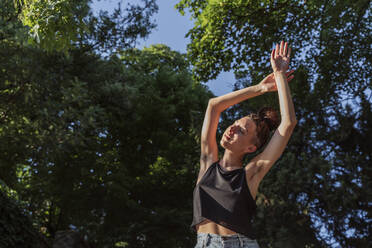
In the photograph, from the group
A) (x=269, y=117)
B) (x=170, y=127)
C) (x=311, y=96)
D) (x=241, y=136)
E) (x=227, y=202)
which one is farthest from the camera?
(x=170, y=127)

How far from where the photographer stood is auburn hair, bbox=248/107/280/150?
3.10 meters

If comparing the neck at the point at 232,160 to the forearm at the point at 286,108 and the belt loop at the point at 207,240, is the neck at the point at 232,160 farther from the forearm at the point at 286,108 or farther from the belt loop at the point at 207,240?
the belt loop at the point at 207,240

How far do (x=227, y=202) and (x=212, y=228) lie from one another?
0.71ft

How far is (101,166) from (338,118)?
395 inches

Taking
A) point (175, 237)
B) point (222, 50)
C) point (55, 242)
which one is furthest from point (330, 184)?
point (55, 242)

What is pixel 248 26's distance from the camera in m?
11.2

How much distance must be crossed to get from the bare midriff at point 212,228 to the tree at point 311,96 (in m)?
8.89

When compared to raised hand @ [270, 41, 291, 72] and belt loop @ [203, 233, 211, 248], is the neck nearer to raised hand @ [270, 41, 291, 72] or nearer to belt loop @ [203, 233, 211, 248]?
belt loop @ [203, 233, 211, 248]

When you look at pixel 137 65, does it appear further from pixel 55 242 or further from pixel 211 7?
pixel 55 242

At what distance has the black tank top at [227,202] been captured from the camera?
8.98 feet

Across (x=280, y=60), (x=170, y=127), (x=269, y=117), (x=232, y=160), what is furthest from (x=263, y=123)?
(x=170, y=127)

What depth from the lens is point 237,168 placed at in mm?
3041

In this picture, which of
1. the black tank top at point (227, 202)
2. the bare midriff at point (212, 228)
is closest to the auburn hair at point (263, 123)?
the black tank top at point (227, 202)

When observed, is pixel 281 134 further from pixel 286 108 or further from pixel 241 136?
pixel 241 136
